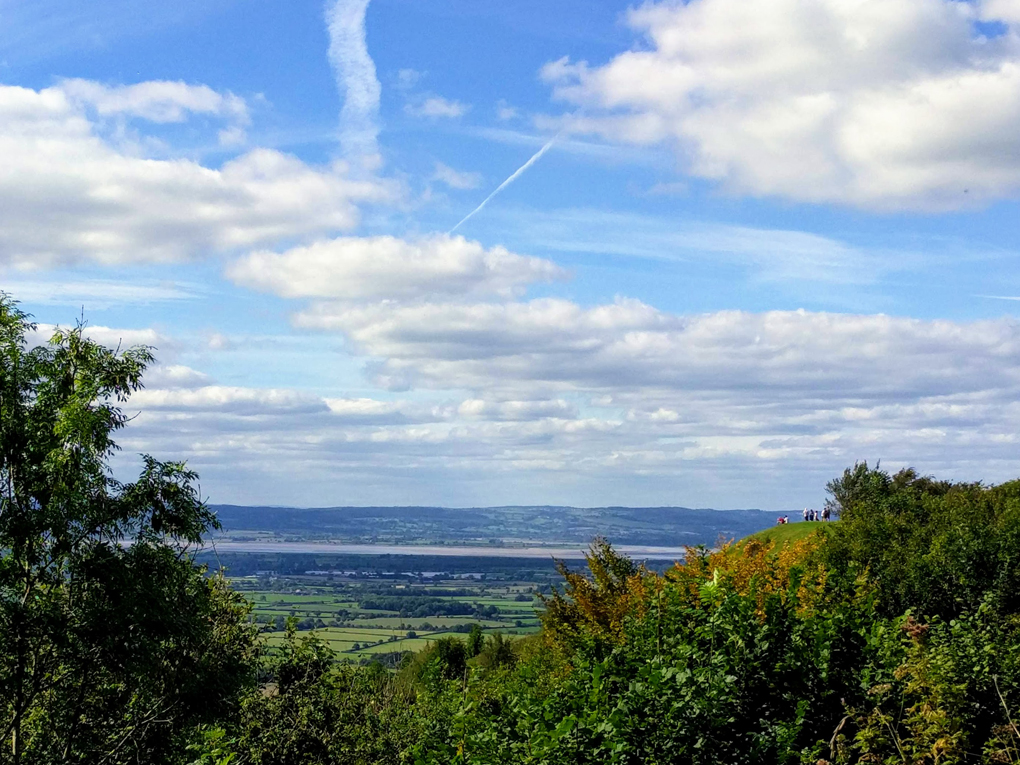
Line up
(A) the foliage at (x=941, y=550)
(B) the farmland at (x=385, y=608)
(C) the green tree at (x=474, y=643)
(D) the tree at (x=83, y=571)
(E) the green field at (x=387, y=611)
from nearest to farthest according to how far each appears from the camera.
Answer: (D) the tree at (x=83, y=571) < (A) the foliage at (x=941, y=550) < (C) the green tree at (x=474, y=643) < (E) the green field at (x=387, y=611) < (B) the farmland at (x=385, y=608)

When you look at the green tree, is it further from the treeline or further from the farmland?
the treeline

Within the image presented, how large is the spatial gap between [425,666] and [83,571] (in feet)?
22.7

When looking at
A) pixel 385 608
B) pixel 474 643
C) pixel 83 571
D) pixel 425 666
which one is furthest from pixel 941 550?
pixel 385 608

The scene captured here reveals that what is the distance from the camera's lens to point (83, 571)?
16797 mm

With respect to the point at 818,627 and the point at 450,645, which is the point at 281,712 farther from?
the point at 450,645

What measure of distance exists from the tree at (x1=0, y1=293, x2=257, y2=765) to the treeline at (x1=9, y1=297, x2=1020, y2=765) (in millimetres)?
40

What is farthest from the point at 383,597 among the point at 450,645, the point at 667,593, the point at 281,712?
the point at 667,593

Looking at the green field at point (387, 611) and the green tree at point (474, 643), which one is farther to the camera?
the green field at point (387, 611)

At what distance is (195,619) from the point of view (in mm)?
18500

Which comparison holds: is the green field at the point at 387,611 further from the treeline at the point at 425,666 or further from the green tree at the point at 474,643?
the treeline at the point at 425,666

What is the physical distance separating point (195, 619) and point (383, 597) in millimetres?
147022

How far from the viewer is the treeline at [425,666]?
7.39m

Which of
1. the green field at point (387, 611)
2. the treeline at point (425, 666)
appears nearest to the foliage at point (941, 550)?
the treeline at point (425, 666)

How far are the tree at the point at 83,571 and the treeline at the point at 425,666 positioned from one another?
0.04 m
